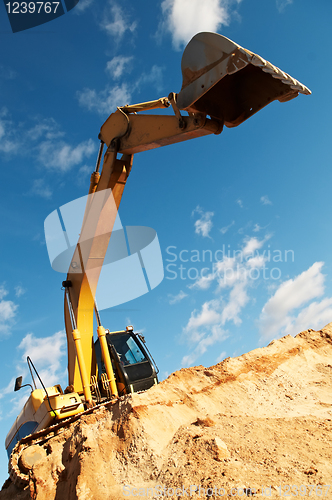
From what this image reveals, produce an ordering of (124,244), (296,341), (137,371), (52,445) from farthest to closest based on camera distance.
Answer: (296,341) < (124,244) < (137,371) < (52,445)

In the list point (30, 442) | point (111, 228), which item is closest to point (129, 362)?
point (30, 442)

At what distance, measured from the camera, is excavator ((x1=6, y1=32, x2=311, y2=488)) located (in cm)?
447

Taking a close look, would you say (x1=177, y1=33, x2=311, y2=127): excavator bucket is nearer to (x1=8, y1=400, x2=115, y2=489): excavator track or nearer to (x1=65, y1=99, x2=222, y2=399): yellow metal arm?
(x1=65, y1=99, x2=222, y2=399): yellow metal arm

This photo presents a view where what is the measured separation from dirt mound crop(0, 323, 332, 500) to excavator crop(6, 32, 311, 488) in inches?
25.2

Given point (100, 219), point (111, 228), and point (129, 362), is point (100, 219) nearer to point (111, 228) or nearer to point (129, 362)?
point (111, 228)

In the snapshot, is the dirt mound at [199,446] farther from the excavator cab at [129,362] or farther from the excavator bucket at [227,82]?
the excavator bucket at [227,82]

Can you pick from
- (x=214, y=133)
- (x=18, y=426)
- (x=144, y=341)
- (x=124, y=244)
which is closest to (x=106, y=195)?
(x=124, y=244)

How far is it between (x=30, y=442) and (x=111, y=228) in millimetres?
4186

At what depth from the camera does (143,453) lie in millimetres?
4293

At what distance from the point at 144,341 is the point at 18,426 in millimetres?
3610

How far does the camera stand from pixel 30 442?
6098 mm

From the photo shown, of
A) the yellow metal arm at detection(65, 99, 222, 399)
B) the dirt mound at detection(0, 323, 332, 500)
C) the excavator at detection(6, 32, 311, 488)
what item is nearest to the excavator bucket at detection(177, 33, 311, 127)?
the excavator at detection(6, 32, 311, 488)

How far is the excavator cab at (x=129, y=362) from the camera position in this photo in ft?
22.5

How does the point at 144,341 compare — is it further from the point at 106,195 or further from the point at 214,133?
the point at 214,133
